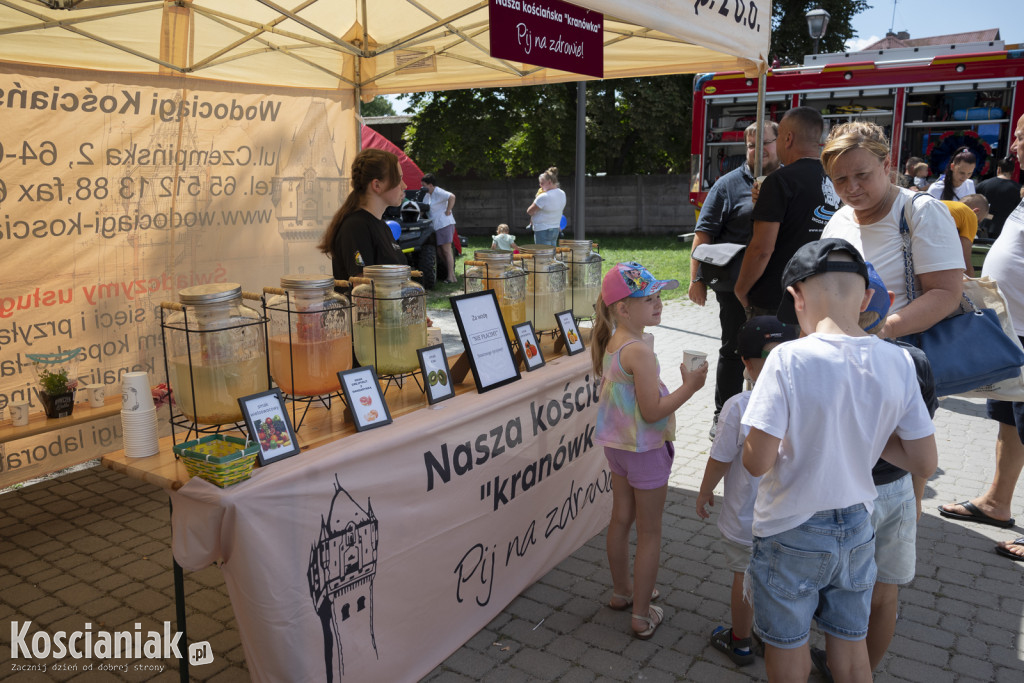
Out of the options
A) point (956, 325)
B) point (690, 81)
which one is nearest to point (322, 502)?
point (956, 325)

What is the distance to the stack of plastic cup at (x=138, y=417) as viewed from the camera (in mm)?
2398

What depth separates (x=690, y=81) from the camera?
22.7 metres

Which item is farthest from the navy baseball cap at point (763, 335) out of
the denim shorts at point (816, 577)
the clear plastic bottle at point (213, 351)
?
the clear plastic bottle at point (213, 351)

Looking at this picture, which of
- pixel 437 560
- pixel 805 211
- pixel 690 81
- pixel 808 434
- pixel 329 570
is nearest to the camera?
pixel 808 434

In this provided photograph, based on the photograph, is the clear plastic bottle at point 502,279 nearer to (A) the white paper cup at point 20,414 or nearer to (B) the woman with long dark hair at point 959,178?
(A) the white paper cup at point 20,414

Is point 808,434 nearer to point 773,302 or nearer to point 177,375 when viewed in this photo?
point 177,375

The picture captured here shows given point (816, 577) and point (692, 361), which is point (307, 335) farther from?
point (816, 577)

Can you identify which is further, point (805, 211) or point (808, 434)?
point (805, 211)

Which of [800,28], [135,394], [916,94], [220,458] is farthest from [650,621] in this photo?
[800,28]

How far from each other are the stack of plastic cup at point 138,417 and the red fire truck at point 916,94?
9.25m

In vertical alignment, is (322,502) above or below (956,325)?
below

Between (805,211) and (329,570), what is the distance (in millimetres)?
2990

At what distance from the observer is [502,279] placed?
3.38 m

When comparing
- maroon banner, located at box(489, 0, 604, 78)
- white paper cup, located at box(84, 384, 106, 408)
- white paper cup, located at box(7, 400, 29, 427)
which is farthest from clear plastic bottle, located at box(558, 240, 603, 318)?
white paper cup, located at box(7, 400, 29, 427)
